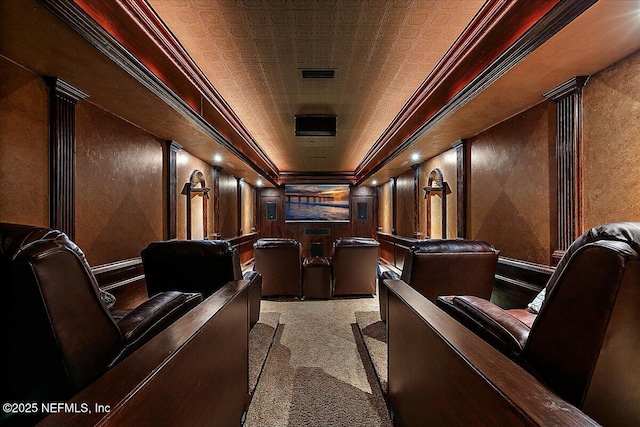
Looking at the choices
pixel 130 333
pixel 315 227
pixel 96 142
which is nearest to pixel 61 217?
pixel 96 142

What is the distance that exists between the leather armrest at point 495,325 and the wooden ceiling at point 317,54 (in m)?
1.61

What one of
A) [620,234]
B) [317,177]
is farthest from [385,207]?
[620,234]

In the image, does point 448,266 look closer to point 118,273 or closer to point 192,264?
point 192,264

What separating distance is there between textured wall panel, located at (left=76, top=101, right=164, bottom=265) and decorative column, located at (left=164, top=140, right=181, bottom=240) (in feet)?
0.53

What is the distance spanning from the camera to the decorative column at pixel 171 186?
415cm

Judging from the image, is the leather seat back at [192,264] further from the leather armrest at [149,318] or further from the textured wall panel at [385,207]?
the textured wall panel at [385,207]

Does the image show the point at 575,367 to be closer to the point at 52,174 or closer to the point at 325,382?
the point at 325,382

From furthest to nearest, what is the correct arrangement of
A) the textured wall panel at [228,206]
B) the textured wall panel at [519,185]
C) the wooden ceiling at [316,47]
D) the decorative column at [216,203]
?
the textured wall panel at [228,206], the decorative column at [216,203], the textured wall panel at [519,185], the wooden ceiling at [316,47]

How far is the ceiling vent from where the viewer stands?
10.1 ft

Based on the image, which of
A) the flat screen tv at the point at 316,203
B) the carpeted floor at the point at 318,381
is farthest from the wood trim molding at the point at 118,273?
the flat screen tv at the point at 316,203

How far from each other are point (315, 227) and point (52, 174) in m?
8.05

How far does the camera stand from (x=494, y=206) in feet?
11.6

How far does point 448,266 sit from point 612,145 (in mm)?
1455

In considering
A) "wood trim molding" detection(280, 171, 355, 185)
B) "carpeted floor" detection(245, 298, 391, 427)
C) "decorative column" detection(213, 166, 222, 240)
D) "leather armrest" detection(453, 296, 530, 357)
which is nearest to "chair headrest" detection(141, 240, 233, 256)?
"carpeted floor" detection(245, 298, 391, 427)
